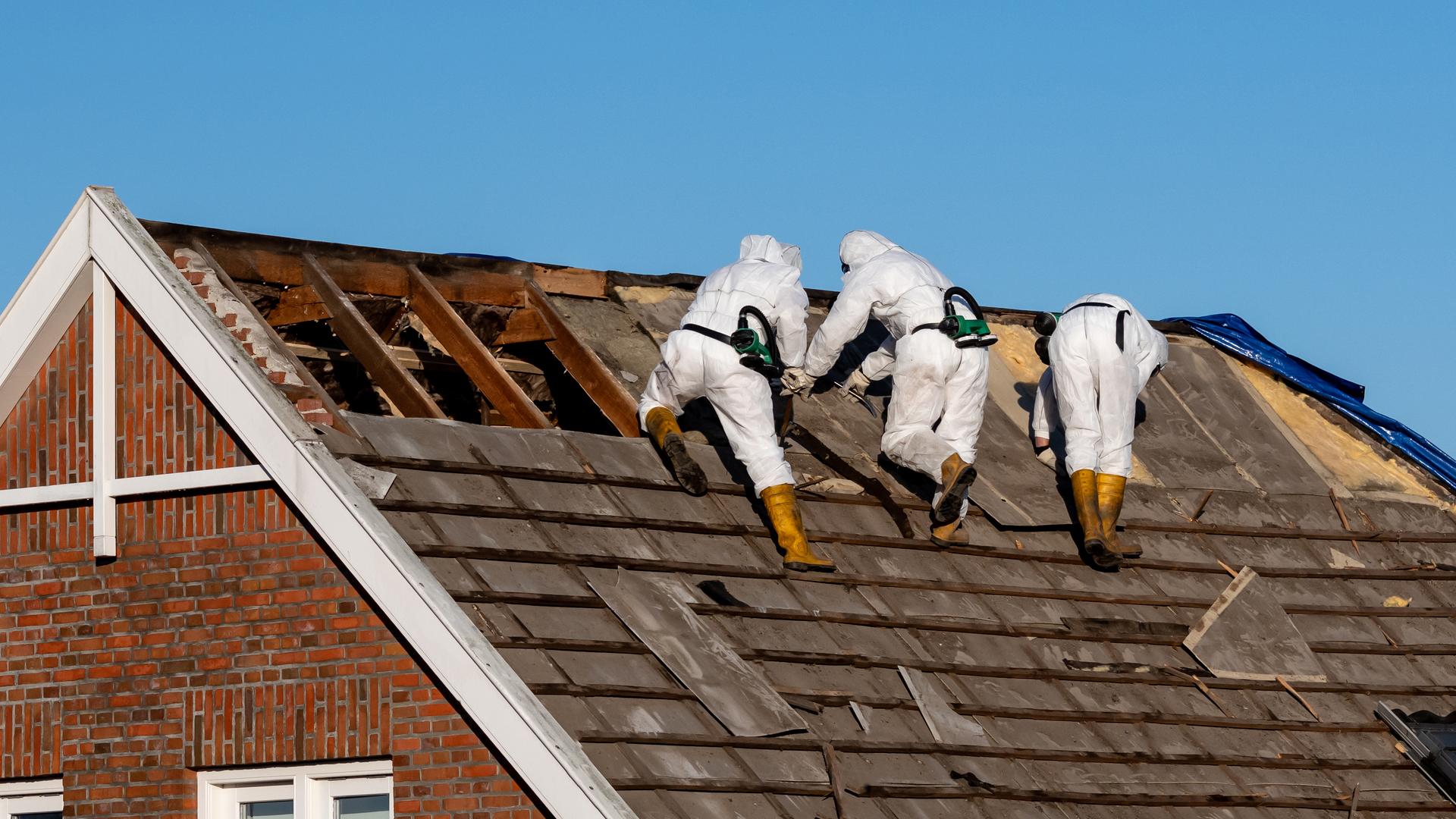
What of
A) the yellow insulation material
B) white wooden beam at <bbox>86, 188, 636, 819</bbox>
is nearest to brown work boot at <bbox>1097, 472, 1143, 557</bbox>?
the yellow insulation material

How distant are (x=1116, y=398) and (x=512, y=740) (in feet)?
17.7

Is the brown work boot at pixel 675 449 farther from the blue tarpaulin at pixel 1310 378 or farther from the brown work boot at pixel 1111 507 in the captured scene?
the blue tarpaulin at pixel 1310 378

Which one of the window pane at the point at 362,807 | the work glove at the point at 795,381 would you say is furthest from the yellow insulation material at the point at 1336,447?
the window pane at the point at 362,807

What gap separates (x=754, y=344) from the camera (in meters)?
11.5

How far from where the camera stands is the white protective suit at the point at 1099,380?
12586 mm

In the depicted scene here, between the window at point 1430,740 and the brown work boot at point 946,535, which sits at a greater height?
the brown work boot at point 946,535

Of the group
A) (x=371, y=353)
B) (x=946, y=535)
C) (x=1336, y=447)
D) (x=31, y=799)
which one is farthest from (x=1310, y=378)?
(x=31, y=799)

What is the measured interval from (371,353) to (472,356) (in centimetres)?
75

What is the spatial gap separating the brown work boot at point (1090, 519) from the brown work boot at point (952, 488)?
89 centimetres

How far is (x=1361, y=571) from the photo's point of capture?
43.0 ft

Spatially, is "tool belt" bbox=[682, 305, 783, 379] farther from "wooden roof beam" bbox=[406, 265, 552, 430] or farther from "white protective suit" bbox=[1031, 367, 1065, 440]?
"white protective suit" bbox=[1031, 367, 1065, 440]

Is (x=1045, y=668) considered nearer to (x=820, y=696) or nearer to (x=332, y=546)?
(x=820, y=696)

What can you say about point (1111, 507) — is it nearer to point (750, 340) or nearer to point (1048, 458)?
point (1048, 458)

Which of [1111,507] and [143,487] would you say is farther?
[1111,507]
